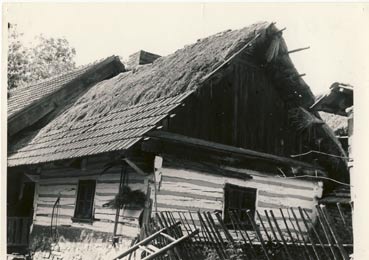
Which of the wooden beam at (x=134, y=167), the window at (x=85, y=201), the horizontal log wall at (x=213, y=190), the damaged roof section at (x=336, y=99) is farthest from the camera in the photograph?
the window at (x=85, y=201)

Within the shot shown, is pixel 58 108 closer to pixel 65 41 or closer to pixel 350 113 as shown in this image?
pixel 350 113

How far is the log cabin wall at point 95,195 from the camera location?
30.3 ft

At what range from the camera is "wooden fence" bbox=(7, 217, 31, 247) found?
42.8 ft

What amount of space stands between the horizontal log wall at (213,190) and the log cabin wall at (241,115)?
2.48 ft

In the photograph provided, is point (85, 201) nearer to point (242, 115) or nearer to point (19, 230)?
point (19, 230)

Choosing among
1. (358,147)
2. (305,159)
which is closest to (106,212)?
(305,159)

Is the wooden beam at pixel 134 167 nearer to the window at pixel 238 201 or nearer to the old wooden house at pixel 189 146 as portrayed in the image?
the old wooden house at pixel 189 146

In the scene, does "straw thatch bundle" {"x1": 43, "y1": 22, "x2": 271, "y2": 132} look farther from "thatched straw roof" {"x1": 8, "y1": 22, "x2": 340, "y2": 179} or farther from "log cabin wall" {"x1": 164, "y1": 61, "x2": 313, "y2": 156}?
"log cabin wall" {"x1": 164, "y1": 61, "x2": 313, "y2": 156}

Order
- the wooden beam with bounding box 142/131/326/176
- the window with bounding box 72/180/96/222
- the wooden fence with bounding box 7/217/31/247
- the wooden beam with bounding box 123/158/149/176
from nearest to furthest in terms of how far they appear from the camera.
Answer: the wooden beam with bounding box 123/158/149/176, the wooden beam with bounding box 142/131/326/176, the window with bounding box 72/180/96/222, the wooden fence with bounding box 7/217/31/247

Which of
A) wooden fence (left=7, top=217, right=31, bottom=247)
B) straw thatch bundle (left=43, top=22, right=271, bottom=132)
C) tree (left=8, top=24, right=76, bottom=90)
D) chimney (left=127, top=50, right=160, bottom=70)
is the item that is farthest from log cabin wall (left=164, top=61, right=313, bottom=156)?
tree (left=8, top=24, right=76, bottom=90)

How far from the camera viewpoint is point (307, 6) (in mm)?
6883

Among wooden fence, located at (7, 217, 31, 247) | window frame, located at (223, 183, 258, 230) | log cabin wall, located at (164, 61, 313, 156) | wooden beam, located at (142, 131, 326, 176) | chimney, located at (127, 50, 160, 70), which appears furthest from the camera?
chimney, located at (127, 50, 160, 70)

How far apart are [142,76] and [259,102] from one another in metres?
3.48

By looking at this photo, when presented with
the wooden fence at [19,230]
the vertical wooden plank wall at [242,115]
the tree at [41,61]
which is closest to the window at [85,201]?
the vertical wooden plank wall at [242,115]
